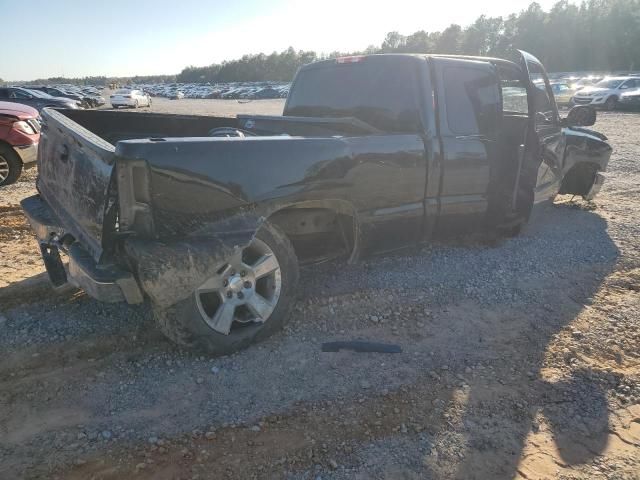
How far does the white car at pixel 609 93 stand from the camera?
2509 cm

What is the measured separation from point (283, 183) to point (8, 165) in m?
7.03

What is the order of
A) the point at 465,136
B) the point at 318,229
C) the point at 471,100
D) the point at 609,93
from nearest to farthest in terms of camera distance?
the point at 318,229, the point at 465,136, the point at 471,100, the point at 609,93

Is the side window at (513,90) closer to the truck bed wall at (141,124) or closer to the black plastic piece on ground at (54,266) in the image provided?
the truck bed wall at (141,124)

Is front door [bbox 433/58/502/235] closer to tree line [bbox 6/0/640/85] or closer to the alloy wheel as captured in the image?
the alloy wheel

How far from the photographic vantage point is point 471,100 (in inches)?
173

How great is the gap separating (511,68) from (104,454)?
15.9 ft

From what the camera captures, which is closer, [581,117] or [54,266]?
[54,266]

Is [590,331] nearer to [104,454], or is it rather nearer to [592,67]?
[104,454]

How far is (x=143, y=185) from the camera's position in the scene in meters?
2.66

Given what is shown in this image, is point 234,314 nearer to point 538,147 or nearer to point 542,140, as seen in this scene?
point 538,147

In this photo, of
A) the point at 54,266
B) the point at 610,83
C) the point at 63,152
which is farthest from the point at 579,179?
the point at 610,83

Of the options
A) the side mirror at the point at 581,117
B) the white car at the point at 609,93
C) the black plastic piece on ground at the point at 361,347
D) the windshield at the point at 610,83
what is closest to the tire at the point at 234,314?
the black plastic piece on ground at the point at 361,347

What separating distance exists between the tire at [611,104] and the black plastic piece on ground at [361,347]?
27.7 meters

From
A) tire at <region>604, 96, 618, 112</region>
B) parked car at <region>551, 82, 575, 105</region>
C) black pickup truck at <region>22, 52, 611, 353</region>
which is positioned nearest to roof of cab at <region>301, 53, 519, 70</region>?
black pickup truck at <region>22, 52, 611, 353</region>
